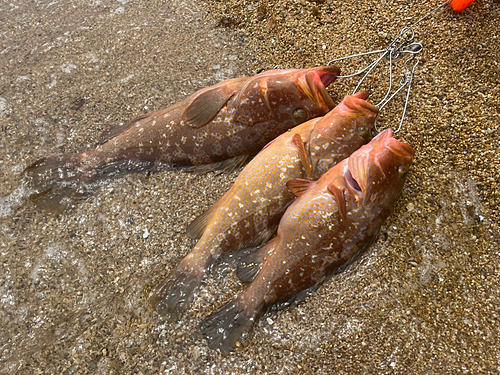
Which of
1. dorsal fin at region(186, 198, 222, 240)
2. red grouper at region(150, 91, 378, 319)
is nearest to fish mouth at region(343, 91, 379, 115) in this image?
red grouper at region(150, 91, 378, 319)

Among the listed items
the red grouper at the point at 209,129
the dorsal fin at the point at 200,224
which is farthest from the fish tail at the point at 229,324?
the red grouper at the point at 209,129

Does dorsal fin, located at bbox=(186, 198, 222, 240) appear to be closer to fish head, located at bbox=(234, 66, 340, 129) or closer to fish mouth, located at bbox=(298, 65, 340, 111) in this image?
fish head, located at bbox=(234, 66, 340, 129)

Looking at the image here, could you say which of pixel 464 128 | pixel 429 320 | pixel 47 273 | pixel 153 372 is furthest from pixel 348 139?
pixel 47 273

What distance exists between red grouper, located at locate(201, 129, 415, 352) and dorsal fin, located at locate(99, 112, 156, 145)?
6.22 ft

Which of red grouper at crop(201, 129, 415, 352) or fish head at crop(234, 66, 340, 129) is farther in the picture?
fish head at crop(234, 66, 340, 129)

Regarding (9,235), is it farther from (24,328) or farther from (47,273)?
(24,328)

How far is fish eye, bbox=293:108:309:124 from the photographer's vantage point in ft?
10.4

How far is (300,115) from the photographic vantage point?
318 centimetres

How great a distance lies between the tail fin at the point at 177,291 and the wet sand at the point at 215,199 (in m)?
0.08

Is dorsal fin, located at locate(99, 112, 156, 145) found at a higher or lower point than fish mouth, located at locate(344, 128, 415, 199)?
higher

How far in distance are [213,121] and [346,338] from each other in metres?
2.18

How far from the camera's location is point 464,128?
317cm

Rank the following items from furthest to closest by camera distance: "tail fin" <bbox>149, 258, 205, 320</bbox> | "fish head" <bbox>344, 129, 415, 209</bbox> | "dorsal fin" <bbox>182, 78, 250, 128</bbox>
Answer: "dorsal fin" <bbox>182, 78, 250, 128</bbox>, "tail fin" <bbox>149, 258, 205, 320</bbox>, "fish head" <bbox>344, 129, 415, 209</bbox>

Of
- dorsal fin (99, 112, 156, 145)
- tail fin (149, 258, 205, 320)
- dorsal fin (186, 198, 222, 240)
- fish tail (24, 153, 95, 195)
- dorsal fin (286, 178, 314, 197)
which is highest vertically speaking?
dorsal fin (99, 112, 156, 145)
